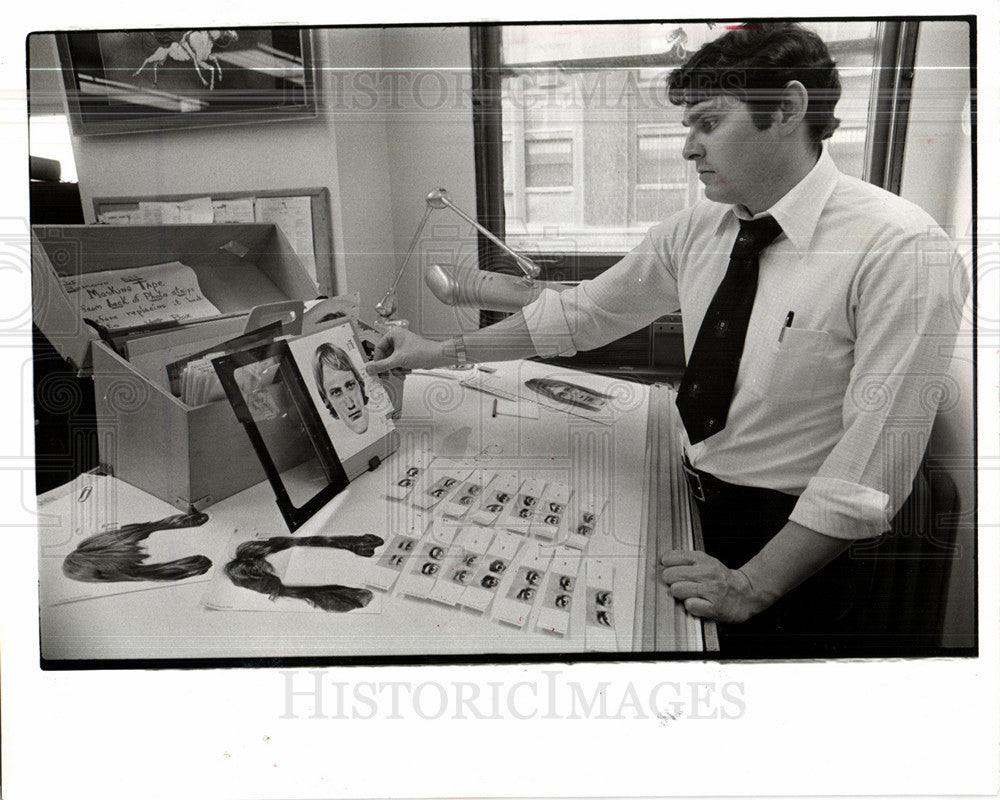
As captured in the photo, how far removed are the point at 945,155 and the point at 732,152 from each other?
0.25m

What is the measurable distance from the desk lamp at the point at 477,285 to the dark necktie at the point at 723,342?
0.19 m

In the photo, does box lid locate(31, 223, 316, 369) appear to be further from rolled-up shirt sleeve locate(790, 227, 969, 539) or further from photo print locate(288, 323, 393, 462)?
rolled-up shirt sleeve locate(790, 227, 969, 539)

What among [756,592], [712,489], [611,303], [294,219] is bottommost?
[756,592]

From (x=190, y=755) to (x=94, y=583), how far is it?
244 millimetres

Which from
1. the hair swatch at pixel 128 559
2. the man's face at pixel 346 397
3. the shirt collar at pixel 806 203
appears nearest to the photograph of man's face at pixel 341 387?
the man's face at pixel 346 397

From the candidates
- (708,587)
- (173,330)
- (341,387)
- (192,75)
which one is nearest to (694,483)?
(708,587)

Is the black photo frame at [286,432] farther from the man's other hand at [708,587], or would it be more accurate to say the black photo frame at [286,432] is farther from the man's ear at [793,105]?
the man's ear at [793,105]

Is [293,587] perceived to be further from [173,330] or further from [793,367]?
[793,367]

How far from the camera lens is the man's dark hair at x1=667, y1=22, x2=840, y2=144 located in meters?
0.92

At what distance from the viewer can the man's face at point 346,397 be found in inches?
39.5

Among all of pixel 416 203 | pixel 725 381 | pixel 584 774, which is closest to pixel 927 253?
pixel 725 381

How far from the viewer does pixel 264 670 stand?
1.00m

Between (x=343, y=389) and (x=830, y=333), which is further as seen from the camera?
(x=343, y=389)

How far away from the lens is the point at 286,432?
3.22ft
